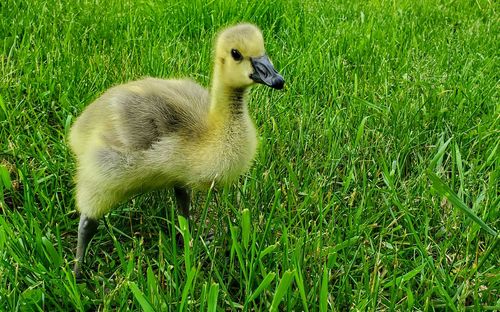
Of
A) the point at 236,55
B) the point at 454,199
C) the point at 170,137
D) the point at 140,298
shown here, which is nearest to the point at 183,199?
the point at 170,137

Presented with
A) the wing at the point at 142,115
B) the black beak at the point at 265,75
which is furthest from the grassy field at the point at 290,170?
the black beak at the point at 265,75

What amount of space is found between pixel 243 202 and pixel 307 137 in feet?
1.74

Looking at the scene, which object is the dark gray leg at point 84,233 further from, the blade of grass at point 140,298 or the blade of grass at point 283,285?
the blade of grass at point 283,285

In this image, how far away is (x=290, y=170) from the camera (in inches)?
78.9

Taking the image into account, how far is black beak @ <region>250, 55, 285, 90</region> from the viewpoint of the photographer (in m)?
1.68

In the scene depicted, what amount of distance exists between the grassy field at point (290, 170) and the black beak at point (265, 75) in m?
0.36

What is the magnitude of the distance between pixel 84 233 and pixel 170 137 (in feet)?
1.26

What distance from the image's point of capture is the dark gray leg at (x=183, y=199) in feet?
6.46

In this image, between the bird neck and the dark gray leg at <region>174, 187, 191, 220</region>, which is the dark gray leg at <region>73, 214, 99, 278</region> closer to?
the dark gray leg at <region>174, 187, 191, 220</region>

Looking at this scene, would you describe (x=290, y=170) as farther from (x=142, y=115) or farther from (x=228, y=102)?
(x=142, y=115)

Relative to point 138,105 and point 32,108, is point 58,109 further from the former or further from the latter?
point 138,105

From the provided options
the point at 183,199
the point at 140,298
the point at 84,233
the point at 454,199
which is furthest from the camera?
the point at 183,199

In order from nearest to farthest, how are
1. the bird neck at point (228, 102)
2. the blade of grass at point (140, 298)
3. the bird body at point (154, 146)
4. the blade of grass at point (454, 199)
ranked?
the blade of grass at point (140, 298), the blade of grass at point (454, 199), the bird body at point (154, 146), the bird neck at point (228, 102)

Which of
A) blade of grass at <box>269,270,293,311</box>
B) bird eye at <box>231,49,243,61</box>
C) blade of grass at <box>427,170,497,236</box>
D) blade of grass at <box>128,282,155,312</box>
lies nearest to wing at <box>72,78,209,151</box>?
bird eye at <box>231,49,243,61</box>
